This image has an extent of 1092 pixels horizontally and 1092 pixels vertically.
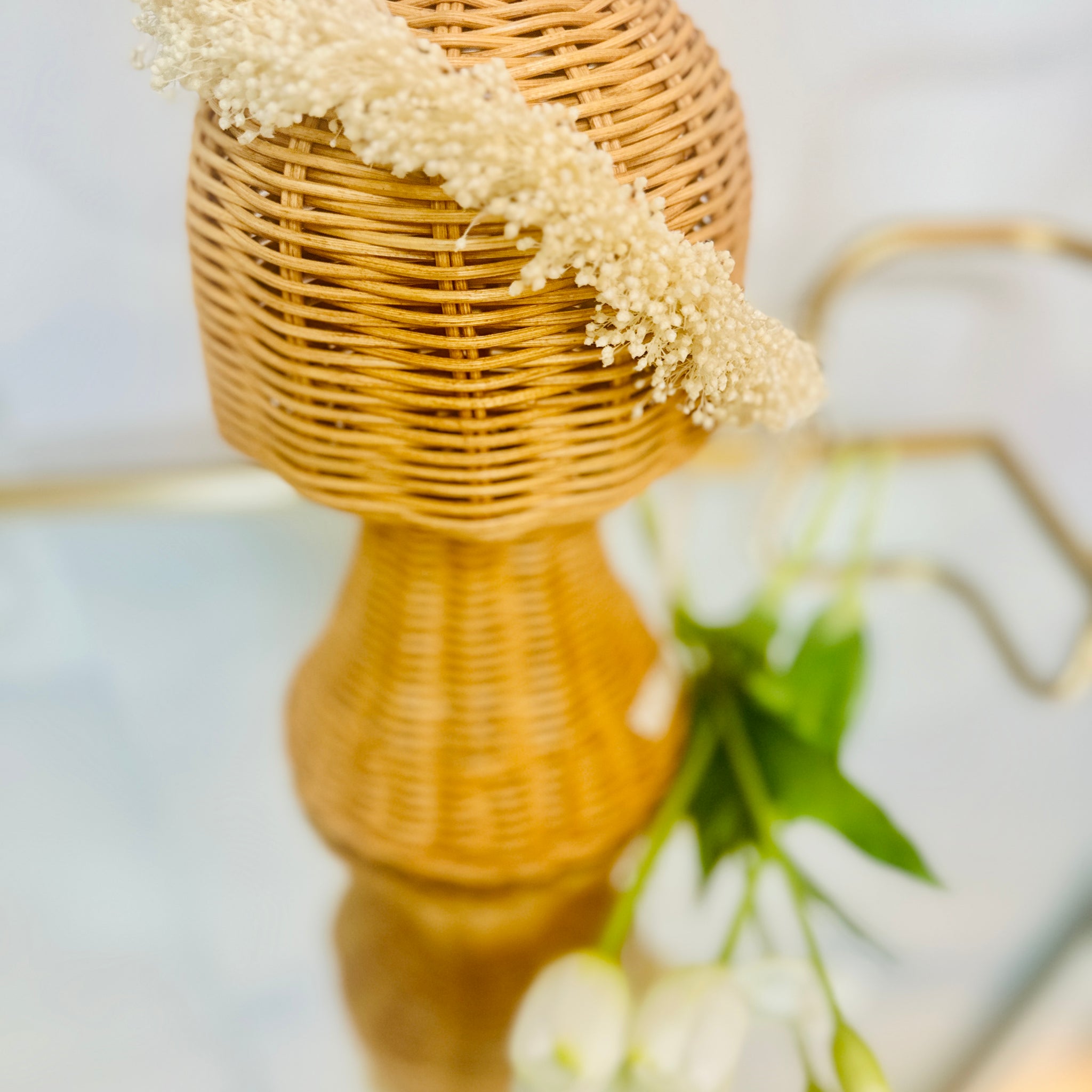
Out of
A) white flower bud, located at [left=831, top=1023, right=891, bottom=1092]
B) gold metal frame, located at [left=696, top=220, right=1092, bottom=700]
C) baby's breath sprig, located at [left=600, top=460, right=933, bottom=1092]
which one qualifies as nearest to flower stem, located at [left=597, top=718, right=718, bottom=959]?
baby's breath sprig, located at [left=600, top=460, right=933, bottom=1092]

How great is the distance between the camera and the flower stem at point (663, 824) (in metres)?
0.44

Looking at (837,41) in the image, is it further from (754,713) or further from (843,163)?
(754,713)

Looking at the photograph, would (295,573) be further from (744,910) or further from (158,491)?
(744,910)

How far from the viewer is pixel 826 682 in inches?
22.7

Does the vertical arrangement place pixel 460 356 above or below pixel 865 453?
above

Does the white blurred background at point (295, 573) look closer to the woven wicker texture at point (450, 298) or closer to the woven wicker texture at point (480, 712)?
the woven wicker texture at point (480, 712)

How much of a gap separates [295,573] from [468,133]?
1.76 ft

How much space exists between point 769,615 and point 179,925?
396 mm

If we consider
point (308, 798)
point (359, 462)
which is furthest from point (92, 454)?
point (359, 462)

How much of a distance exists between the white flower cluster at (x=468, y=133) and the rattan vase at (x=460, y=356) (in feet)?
0.05

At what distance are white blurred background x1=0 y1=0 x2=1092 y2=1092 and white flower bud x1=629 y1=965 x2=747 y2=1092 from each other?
0.15 ft

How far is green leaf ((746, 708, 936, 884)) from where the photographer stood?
489mm

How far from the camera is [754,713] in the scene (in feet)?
1.89

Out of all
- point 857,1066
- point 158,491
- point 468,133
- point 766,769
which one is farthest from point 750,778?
point 158,491
